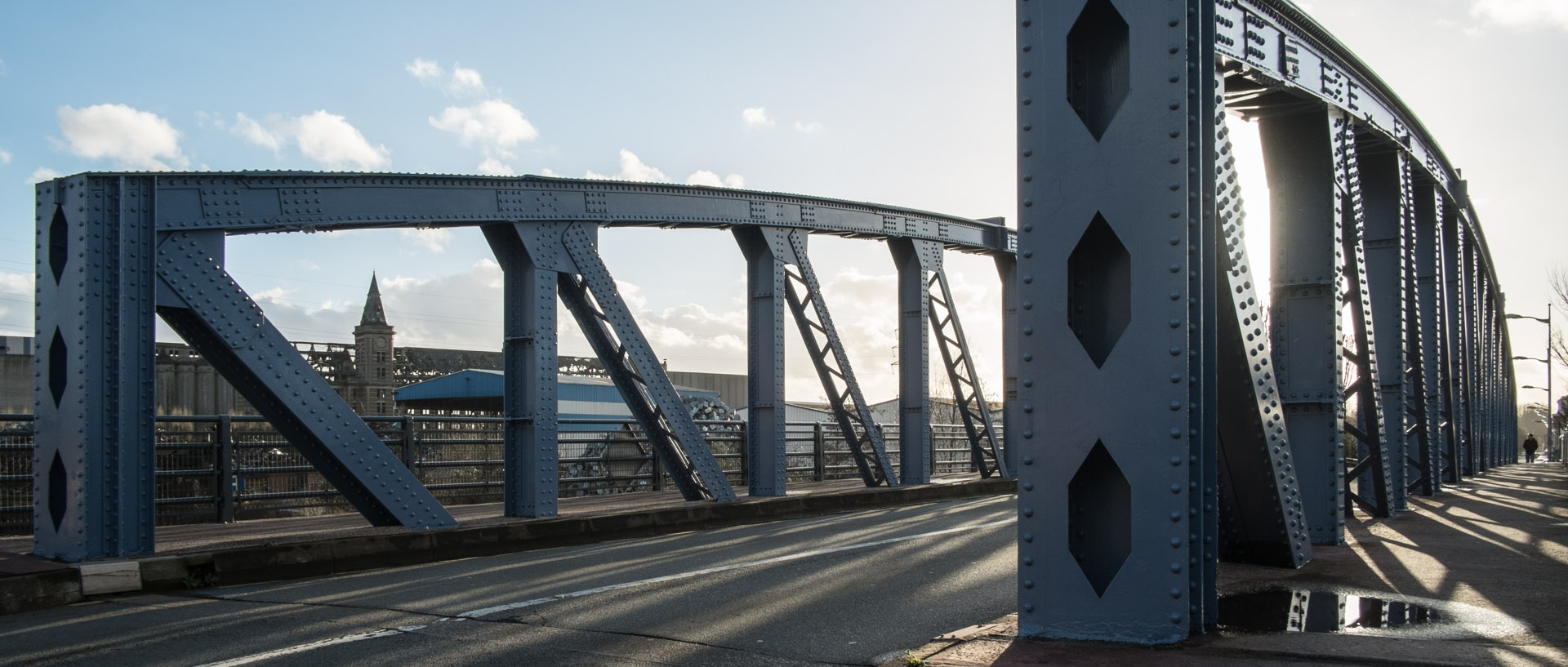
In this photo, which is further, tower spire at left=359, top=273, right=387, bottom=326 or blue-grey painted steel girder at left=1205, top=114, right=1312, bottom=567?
tower spire at left=359, top=273, right=387, bottom=326

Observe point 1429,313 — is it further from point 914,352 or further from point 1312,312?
point 1312,312

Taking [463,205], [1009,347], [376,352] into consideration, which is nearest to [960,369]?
[1009,347]

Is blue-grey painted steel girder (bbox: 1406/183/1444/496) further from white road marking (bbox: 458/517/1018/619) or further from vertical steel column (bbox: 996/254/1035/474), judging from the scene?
vertical steel column (bbox: 996/254/1035/474)

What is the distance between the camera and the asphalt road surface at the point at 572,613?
5.13m

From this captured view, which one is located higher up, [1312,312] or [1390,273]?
[1390,273]

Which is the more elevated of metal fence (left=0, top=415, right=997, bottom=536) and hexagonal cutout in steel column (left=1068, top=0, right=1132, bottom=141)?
hexagonal cutout in steel column (left=1068, top=0, right=1132, bottom=141)

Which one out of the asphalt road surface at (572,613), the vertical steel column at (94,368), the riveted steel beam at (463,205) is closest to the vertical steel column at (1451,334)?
the riveted steel beam at (463,205)

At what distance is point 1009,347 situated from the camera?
19.7 m

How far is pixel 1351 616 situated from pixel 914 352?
38.8 feet

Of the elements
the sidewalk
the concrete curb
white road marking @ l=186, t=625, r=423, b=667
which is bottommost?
the concrete curb

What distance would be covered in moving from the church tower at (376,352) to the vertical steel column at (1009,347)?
44.3m

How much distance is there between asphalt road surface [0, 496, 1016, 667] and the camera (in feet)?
16.8

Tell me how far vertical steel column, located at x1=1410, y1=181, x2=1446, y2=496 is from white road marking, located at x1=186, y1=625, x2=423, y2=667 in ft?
35.9

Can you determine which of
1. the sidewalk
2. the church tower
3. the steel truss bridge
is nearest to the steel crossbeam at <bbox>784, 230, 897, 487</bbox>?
the steel truss bridge
